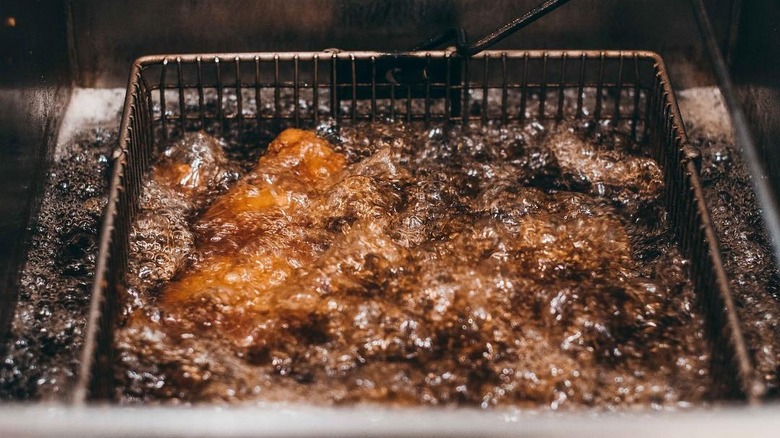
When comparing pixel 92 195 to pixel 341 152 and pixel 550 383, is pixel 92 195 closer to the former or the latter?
pixel 341 152

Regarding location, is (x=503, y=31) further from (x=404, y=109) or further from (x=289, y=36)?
(x=289, y=36)

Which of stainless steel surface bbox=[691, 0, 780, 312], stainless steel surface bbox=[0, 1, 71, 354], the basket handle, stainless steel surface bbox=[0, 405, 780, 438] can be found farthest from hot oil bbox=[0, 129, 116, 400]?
stainless steel surface bbox=[691, 0, 780, 312]

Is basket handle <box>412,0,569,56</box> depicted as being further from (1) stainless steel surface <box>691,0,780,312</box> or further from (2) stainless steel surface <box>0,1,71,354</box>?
(2) stainless steel surface <box>0,1,71,354</box>

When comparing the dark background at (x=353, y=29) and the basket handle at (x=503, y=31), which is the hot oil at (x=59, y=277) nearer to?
the dark background at (x=353, y=29)

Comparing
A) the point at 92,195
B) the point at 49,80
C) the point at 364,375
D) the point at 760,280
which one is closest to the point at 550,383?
the point at 364,375

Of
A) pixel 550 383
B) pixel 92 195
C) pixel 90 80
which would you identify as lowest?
pixel 550 383
